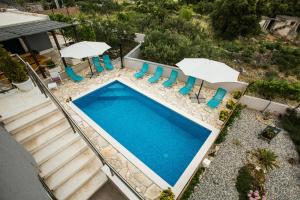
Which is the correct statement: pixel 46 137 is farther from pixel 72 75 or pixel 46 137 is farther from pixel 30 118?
pixel 72 75

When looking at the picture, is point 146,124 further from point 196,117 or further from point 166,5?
point 166,5

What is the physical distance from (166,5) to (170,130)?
36662 millimetres

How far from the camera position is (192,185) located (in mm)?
6957

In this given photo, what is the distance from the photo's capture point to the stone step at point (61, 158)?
558cm

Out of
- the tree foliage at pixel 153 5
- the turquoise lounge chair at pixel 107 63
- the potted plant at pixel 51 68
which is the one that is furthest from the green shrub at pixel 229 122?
the tree foliage at pixel 153 5

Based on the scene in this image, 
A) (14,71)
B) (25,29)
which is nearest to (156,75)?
(14,71)

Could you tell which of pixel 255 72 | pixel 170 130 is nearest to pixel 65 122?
pixel 170 130

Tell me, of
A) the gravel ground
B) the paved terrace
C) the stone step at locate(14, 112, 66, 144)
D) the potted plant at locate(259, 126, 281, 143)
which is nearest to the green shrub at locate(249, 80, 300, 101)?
the paved terrace

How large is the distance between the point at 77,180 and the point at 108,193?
122 centimetres

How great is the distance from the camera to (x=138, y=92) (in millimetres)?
11812

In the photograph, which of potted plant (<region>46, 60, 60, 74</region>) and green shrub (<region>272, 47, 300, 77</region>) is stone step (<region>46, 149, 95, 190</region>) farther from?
green shrub (<region>272, 47, 300, 77</region>)

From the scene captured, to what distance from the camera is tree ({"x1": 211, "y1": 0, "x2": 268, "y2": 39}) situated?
2267 cm

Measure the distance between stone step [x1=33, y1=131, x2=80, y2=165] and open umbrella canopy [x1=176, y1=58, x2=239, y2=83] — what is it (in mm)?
6966

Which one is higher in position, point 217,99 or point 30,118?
point 30,118
